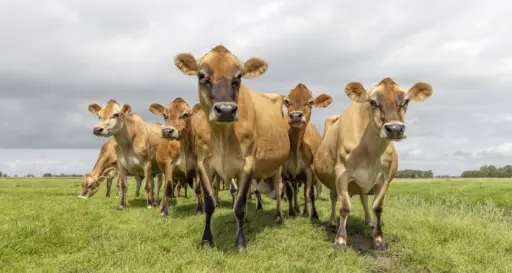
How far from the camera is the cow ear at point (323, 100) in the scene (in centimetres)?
971

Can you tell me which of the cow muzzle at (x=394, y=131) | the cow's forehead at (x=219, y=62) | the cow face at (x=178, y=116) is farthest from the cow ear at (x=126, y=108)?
the cow muzzle at (x=394, y=131)

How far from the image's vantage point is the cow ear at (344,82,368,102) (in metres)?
6.93

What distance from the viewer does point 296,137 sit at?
9.50m

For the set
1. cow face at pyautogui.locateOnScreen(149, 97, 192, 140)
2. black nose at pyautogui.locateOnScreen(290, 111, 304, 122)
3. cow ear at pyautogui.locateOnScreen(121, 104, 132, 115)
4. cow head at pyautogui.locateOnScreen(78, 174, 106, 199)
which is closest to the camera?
black nose at pyautogui.locateOnScreen(290, 111, 304, 122)

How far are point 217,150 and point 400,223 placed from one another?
4.81 meters

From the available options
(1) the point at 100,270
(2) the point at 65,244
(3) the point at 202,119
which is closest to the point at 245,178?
(3) the point at 202,119

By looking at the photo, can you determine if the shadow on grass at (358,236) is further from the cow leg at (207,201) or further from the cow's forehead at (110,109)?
the cow's forehead at (110,109)

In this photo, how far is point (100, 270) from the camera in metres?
5.03

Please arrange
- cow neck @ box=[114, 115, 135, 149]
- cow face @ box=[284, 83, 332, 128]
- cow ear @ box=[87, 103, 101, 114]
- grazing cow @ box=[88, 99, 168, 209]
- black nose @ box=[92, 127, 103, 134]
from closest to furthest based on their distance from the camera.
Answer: cow face @ box=[284, 83, 332, 128] < black nose @ box=[92, 127, 103, 134] < grazing cow @ box=[88, 99, 168, 209] < cow neck @ box=[114, 115, 135, 149] < cow ear @ box=[87, 103, 101, 114]

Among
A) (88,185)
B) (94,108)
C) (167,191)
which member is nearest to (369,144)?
(167,191)

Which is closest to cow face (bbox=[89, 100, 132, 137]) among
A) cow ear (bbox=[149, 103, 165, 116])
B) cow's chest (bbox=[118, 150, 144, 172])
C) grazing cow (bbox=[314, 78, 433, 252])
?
cow's chest (bbox=[118, 150, 144, 172])

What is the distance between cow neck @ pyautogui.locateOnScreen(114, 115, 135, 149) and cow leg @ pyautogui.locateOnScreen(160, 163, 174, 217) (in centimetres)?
151

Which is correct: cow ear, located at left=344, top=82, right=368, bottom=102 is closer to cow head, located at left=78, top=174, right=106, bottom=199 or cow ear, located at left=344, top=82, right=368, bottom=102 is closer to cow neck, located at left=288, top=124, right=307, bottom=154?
cow neck, located at left=288, top=124, right=307, bottom=154

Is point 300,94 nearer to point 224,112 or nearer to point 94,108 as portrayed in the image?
point 224,112
